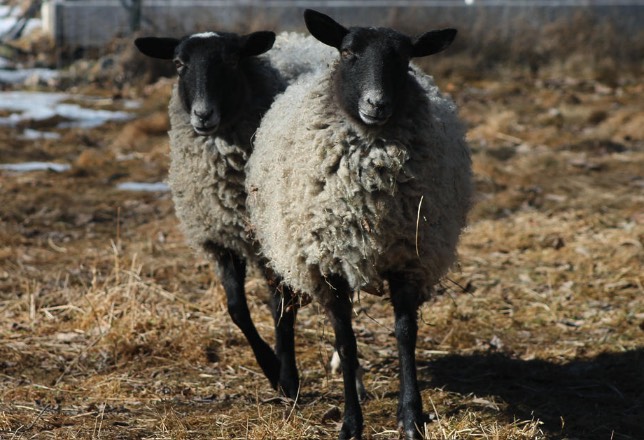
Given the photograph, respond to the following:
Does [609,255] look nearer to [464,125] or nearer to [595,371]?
[595,371]

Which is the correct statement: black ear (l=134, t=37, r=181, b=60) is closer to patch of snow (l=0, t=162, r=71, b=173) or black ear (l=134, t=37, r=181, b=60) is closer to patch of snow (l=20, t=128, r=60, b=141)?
patch of snow (l=0, t=162, r=71, b=173)

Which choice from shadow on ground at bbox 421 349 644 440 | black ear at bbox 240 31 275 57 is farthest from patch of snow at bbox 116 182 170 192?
shadow on ground at bbox 421 349 644 440

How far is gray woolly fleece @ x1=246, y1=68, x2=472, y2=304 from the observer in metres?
3.85

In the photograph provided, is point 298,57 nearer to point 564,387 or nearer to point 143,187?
point 564,387

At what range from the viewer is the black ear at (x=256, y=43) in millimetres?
5012

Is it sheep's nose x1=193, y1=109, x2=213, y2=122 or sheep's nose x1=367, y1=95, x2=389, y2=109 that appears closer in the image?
sheep's nose x1=367, y1=95, x2=389, y2=109

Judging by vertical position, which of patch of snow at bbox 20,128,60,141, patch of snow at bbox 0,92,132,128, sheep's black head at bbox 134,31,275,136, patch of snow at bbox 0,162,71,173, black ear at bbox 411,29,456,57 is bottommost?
patch of snow at bbox 0,92,132,128

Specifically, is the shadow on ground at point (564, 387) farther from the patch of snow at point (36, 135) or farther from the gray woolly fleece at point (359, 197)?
the patch of snow at point (36, 135)

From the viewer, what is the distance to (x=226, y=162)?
4.82 metres

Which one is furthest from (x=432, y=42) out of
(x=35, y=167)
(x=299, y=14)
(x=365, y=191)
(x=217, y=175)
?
(x=299, y=14)

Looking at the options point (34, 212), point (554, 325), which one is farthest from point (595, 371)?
point (34, 212)

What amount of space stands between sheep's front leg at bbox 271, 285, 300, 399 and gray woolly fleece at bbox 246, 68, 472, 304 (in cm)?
59

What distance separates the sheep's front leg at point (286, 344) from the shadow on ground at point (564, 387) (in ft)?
2.65

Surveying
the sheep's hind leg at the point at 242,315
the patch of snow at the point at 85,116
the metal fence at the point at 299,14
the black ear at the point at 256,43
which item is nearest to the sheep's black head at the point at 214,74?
the black ear at the point at 256,43
